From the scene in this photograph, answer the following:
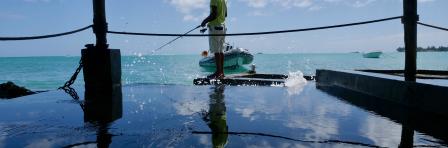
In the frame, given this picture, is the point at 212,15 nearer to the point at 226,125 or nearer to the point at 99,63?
the point at 99,63

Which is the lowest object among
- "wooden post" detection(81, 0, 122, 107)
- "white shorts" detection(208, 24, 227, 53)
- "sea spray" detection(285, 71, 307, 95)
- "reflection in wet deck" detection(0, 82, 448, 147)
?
"reflection in wet deck" detection(0, 82, 448, 147)

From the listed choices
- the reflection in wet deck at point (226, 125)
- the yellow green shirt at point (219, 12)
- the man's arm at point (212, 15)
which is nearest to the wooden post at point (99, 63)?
the reflection in wet deck at point (226, 125)

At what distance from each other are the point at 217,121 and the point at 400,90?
256 centimetres

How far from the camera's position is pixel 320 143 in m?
2.62

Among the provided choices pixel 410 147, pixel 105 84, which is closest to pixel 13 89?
pixel 105 84

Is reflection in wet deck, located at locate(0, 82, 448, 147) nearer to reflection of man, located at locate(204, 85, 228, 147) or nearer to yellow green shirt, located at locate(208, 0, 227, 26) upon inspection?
reflection of man, located at locate(204, 85, 228, 147)

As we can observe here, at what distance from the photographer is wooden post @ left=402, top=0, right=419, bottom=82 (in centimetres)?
433

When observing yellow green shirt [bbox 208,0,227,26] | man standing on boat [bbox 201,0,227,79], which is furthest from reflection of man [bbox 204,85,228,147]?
yellow green shirt [bbox 208,0,227,26]

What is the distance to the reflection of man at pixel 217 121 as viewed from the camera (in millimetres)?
2685

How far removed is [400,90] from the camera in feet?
15.0

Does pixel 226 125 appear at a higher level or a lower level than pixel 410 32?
lower

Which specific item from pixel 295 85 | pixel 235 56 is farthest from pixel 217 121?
pixel 235 56

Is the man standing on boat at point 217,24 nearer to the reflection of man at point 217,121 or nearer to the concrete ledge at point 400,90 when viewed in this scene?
the concrete ledge at point 400,90

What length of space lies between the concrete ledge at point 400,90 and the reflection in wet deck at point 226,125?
0.21 meters
